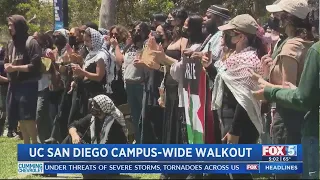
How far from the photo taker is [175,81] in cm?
774

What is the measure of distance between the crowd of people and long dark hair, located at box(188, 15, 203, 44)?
11 millimetres

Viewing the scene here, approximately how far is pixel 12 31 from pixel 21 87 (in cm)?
75

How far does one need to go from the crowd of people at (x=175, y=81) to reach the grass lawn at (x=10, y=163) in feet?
1.40

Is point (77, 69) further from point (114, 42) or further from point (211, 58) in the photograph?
point (211, 58)

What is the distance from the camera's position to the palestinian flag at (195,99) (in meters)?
6.89

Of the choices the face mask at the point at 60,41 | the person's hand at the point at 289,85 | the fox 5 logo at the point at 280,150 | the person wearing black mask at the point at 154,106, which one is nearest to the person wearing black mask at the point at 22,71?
the person wearing black mask at the point at 154,106

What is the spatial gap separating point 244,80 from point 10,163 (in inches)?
168

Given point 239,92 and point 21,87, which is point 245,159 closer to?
point 239,92

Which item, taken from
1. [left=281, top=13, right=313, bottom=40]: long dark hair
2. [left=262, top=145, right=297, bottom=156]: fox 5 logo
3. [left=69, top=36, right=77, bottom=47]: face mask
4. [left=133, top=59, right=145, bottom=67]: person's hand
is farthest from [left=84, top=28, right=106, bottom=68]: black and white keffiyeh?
[left=281, top=13, right=313, bottom=40]: long dark hair

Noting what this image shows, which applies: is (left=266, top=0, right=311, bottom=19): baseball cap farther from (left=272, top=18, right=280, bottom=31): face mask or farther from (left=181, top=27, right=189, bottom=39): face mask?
(left=181, top=27, right=189, bottom=39): face mask

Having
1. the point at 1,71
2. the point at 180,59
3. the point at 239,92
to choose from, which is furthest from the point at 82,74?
the point at 1,71

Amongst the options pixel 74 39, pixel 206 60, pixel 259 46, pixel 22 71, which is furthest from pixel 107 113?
pixel 74 39

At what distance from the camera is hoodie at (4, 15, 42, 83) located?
Result: 8.63m

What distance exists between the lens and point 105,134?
742cm
